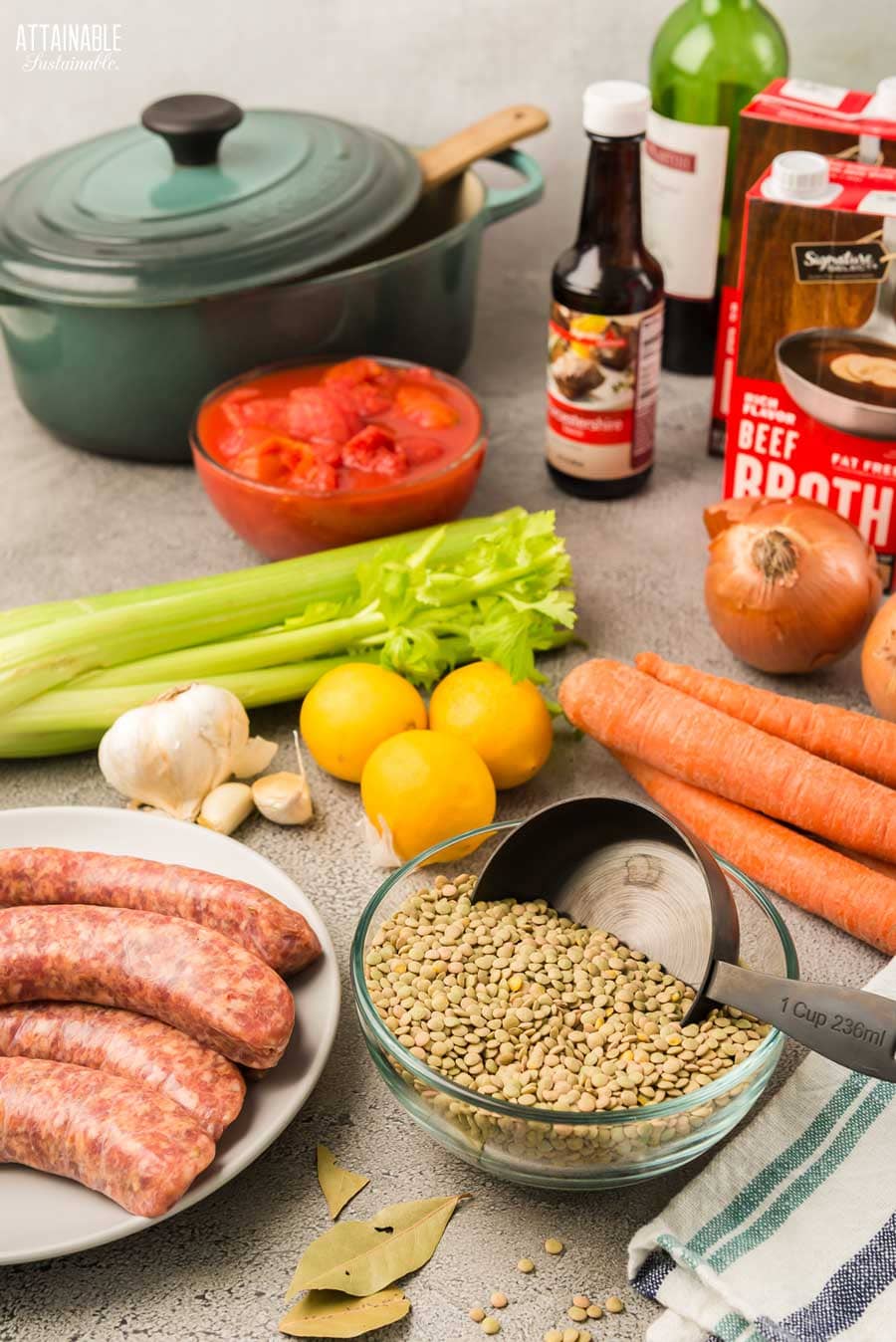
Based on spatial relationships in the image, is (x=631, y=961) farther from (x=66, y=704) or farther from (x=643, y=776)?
(x=66, y=704)

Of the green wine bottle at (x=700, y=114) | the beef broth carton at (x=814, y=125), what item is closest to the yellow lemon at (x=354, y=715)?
the beef broth carton at (x=814, y=125)

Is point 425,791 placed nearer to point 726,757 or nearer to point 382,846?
point 382,846

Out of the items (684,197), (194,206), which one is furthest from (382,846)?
(684,197)

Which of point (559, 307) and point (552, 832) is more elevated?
point (559, 307)

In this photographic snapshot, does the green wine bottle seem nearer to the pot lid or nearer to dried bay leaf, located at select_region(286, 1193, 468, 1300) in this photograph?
the pot lid

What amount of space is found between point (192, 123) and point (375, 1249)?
4.11 ft

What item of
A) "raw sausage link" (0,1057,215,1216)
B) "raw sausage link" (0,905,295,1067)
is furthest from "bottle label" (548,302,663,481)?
"raw sausage link" (0,1057,215,1216)

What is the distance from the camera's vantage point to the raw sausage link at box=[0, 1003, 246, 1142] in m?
0.90

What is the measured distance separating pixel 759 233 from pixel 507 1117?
933 mm

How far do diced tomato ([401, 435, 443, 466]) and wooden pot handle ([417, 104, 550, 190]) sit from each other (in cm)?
41

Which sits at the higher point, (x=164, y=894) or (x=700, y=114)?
(x=700, y=114)

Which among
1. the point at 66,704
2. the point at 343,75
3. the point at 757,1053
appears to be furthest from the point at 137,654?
the point at 343,75

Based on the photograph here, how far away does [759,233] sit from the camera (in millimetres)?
1400

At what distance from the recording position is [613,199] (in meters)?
1.48
